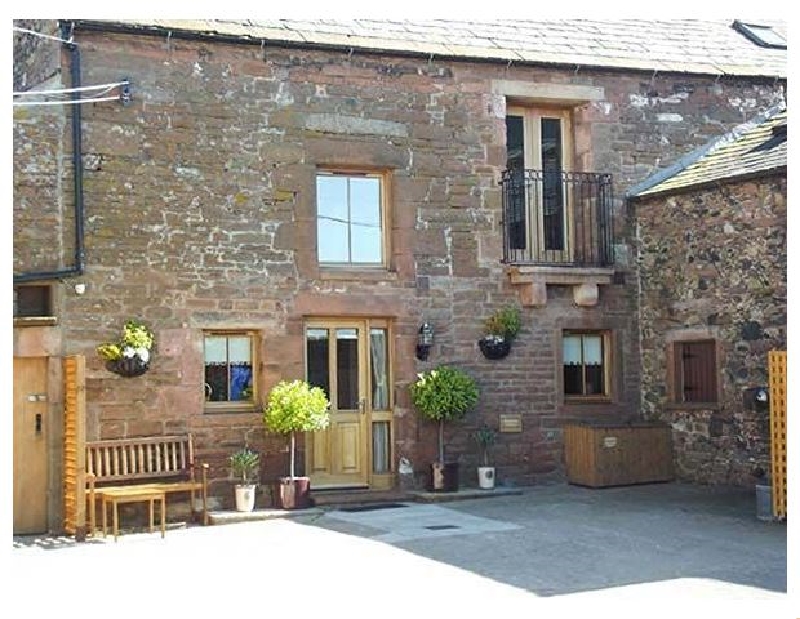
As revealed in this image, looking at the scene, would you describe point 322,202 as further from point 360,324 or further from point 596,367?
point 596,367

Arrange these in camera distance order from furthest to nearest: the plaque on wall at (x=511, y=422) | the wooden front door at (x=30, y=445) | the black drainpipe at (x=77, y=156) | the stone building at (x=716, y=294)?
the plaque on wall at (x=511, y=422) < the stone building at (x=716, y=294) < the black drainpipe at (x=77, y=156) < the wooden front door at (x=30, y=445)

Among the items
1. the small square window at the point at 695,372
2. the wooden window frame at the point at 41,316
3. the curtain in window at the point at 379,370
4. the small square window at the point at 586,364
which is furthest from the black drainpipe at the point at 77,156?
the small square window at the point at 695,372

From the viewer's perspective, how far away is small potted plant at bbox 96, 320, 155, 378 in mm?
12031

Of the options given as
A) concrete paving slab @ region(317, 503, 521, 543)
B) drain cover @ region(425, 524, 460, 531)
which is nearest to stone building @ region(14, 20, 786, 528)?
concrete paving slab @ region(317, 503, 521, 543)

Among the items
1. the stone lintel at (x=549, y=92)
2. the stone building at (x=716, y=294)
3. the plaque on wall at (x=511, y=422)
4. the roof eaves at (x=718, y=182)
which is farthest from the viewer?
the stone lintel at (x=549, y=92)

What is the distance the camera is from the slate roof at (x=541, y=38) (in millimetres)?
13102

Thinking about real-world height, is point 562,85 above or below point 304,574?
above

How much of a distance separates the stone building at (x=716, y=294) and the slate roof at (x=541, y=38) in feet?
3.90

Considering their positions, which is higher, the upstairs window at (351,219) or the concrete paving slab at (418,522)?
the upstairs window at (351,219)

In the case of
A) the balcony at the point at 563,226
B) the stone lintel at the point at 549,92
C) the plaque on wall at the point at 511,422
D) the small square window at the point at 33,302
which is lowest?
the plaque on wall at the point at 511,422

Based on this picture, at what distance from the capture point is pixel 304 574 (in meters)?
8.86

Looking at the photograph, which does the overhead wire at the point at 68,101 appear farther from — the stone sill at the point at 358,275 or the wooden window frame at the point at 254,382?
the stone sill at the point at 358,275

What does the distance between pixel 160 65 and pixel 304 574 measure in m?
6.34

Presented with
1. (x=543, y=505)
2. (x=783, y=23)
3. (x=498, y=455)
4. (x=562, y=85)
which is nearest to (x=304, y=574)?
(x=543, y=505)
